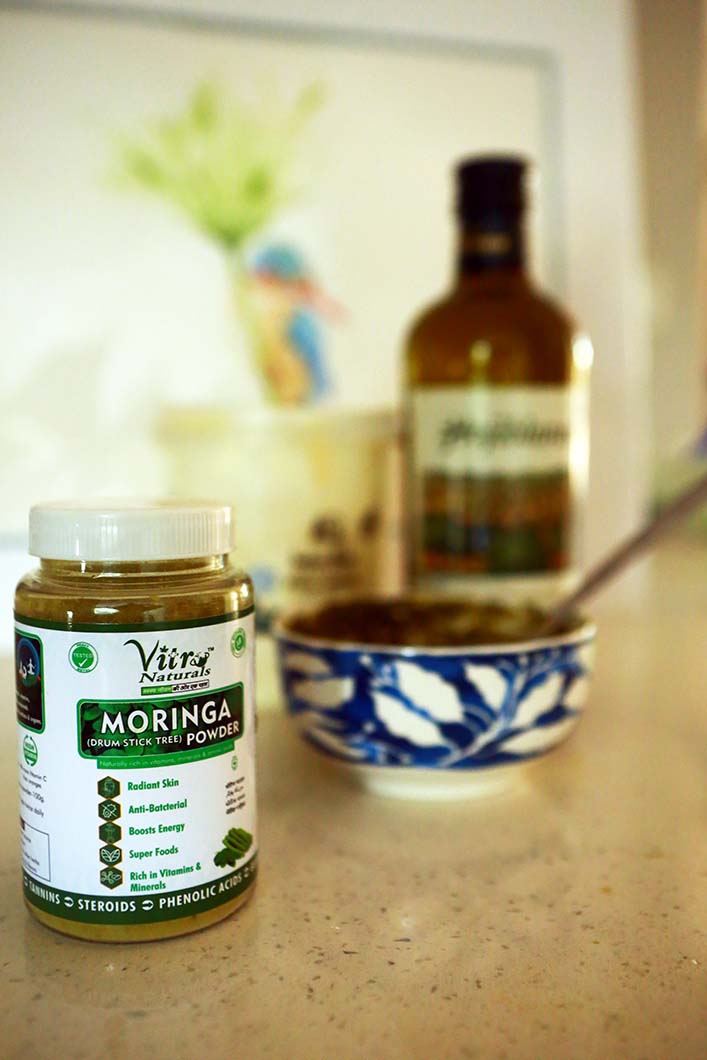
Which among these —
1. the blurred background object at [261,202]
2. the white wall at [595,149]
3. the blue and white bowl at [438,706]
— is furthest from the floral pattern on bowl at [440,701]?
the white wall at [595,149]

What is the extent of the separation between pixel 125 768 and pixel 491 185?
492 millimetres

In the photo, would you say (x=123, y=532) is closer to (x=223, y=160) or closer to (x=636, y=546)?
(x=636, y=546)

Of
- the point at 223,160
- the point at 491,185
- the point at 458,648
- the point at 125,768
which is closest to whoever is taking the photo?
the point at 125,768

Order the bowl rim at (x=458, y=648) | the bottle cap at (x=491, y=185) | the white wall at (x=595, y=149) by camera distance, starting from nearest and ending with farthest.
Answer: the bowl rim at (x=458, y=648), the bottle cap at (x=491, y=185), the white wall at (x=595, y=149)

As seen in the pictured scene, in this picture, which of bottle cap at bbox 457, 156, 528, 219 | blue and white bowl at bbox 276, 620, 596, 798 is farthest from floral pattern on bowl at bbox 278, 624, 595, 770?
bottle cap at bbox 457, 156, 528, 219

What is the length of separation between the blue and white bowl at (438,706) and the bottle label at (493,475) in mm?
206

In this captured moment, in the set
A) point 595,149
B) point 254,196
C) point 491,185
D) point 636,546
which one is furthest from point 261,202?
point 636,546

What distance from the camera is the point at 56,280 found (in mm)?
726

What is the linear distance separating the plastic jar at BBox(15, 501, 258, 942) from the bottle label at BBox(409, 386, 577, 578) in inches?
13.6

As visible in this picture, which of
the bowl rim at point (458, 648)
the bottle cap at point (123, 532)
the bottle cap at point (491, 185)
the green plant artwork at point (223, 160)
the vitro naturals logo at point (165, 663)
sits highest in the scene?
the green plant artwork at point (223, 160)

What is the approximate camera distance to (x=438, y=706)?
45 centimetres

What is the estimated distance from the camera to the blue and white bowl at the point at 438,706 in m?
0.45

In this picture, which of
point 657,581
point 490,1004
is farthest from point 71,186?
point 657,581

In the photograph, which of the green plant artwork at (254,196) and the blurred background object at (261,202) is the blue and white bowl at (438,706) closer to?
the blurred background object at (261,202)
